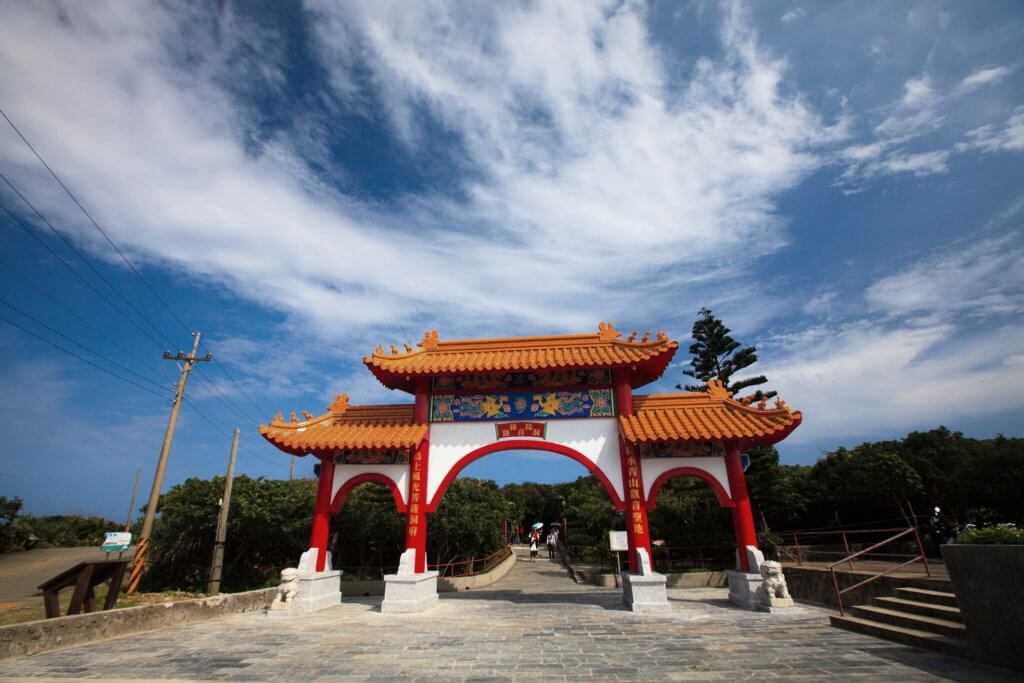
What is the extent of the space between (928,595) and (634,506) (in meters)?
4.45

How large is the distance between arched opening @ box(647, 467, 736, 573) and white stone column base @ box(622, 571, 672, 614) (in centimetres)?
668

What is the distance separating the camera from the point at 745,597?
8.85m

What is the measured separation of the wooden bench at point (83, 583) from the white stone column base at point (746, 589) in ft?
34.1

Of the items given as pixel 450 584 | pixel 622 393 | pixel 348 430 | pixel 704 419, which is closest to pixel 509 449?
pixel 622 393

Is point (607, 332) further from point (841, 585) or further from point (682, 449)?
point (841, 585)

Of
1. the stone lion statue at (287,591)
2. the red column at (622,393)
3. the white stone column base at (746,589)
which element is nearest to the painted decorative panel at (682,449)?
the red column at (622,393)

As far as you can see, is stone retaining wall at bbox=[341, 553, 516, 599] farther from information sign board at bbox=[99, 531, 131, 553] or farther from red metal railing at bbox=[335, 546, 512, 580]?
information sign board at bbox=[99, 531, 131, 553]

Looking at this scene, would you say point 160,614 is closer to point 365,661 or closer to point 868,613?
point 365,661

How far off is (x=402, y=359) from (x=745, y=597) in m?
8.54

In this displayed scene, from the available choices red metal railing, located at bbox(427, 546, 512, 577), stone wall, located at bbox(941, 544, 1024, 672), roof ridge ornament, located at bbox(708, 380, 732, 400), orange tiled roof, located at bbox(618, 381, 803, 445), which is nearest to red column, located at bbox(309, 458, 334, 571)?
orange tiled roof, located at bbox(618, 381, 803, 445)

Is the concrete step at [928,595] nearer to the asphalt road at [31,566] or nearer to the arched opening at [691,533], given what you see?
the arched opening at [691,533]

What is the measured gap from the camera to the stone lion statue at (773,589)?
27.1 ft

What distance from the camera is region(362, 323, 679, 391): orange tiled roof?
33.9 ft

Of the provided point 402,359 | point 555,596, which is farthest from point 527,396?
point 555,596
